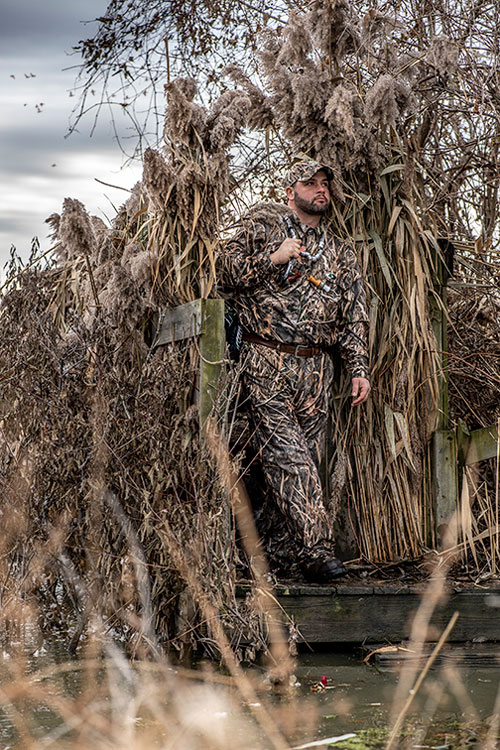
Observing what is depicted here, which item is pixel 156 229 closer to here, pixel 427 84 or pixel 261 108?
pixel 261 108

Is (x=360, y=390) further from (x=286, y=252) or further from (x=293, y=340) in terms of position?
(x=286, y=252)

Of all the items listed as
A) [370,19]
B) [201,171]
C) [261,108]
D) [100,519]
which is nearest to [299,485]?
[100,519]

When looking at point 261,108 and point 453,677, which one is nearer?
point 453,677

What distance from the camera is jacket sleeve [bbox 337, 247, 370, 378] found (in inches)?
230

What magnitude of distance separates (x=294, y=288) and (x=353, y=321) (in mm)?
387

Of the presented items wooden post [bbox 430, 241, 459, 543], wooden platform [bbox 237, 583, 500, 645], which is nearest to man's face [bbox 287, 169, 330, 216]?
wooden post [bbox 430, 241, 459, 543]

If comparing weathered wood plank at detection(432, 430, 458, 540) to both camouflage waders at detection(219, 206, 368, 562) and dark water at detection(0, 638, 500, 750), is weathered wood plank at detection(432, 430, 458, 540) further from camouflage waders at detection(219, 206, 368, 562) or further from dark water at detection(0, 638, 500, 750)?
dark water at detection(0, 638, 500, 750)

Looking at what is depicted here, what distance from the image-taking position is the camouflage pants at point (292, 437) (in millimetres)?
5531

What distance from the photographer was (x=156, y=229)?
17.5 feet

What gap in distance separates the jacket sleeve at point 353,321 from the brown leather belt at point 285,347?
0.20 metres

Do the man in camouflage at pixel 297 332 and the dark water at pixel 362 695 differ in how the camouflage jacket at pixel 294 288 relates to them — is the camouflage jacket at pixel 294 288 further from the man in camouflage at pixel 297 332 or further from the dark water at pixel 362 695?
the dark water at pixel 362 695

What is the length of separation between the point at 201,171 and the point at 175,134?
0.29 m

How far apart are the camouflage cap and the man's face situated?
Result: 24 millimetres

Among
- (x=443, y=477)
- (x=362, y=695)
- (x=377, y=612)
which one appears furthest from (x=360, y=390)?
(x=362, y=695)
